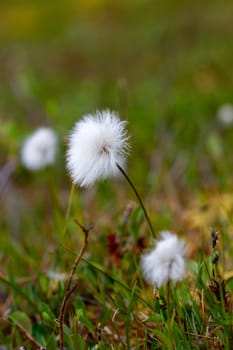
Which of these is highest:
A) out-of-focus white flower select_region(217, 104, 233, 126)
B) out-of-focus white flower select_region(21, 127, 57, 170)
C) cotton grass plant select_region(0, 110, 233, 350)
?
out-of-focus white flower select_region(217, 104, 233, 126)

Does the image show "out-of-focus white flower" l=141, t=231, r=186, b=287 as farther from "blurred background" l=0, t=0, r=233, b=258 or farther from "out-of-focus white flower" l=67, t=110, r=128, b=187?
"blurred background" l=0, t=0, r=233, b=258

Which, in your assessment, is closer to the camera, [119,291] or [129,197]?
[119,291]

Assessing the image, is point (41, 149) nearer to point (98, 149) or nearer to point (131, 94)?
point (98, 149)

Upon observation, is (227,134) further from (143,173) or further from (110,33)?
(110,33)

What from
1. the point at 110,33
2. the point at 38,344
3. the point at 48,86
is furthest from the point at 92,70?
the point at 38,344

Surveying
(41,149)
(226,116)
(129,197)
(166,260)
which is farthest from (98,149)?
(226,116)

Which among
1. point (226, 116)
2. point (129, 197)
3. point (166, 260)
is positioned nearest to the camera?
point (166, 260)

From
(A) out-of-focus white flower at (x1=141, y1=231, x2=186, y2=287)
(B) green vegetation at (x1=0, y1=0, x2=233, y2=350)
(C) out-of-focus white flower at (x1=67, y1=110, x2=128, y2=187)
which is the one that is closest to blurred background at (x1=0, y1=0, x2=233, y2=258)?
(B) green vegetation at (x1=0, y1=0, x2=233, y2=350)
